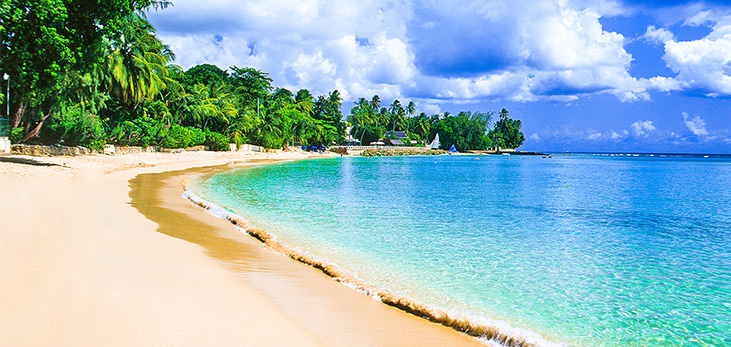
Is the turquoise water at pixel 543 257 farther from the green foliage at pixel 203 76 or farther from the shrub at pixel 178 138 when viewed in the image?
the green foliage at pixel 203 76

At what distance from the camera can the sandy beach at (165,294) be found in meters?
3.73

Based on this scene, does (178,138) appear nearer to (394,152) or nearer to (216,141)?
(216,141)

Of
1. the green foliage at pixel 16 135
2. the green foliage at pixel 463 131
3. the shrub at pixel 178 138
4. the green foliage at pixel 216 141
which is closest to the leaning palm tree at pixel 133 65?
the green foliage at pixel 16 135

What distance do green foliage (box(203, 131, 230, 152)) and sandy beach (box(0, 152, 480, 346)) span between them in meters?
48.0

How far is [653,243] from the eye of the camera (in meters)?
10.4

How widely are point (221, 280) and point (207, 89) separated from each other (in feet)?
180

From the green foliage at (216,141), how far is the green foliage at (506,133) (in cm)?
11113

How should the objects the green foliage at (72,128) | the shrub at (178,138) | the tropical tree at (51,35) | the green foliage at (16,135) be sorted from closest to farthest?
1. the tropical tree at (51,35)
2. the green foliage at (16,135)
3. the green foliage at (72,128)
4. the shrub at (178,138)

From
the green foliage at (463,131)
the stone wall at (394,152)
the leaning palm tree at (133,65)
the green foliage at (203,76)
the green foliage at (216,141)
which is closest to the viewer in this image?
the leaning palm tree at (133,65)

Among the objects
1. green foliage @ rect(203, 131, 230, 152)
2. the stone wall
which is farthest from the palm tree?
green foliage @ rect(203, 131, 230, 152)

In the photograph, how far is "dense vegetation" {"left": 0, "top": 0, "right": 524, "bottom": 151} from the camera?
55.6 ft

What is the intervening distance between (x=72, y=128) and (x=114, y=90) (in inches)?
170

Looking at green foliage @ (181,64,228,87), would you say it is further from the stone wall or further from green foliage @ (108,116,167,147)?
the stone wall

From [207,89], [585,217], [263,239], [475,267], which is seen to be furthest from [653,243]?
[207,89]
